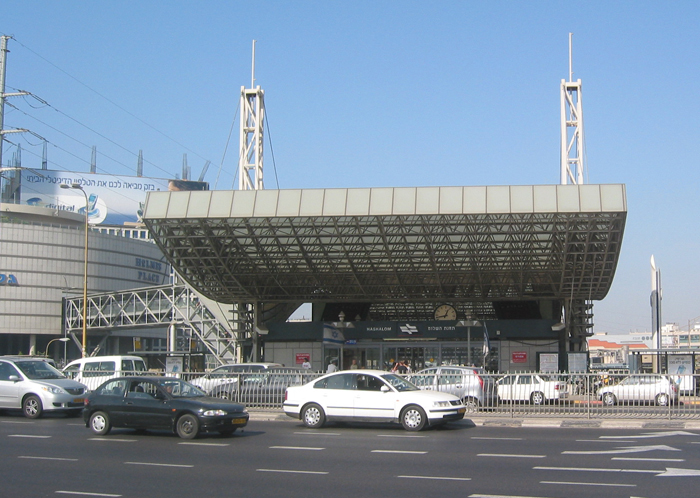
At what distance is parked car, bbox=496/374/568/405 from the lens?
853 inches

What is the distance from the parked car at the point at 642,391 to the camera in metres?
20.7

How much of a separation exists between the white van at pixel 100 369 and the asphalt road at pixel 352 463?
6205mm

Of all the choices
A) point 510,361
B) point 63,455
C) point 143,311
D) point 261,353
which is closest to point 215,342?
point 143,311

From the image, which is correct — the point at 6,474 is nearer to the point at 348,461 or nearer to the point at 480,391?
the point at 348,461

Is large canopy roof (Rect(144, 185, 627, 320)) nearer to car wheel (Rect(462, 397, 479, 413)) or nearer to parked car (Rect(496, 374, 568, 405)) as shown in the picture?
parked car (Rect(496, 374, 568, 405))

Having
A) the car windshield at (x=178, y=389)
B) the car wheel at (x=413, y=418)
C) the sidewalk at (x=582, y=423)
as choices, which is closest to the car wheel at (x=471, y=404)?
the sidewalk at (x=582, y=423)

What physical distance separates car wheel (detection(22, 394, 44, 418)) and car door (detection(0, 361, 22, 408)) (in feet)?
1.20

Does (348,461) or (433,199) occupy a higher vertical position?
(433,199)

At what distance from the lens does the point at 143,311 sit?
63594mm

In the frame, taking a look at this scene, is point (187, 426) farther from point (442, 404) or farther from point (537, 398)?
point (537, 398)

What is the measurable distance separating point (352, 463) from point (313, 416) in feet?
21.1

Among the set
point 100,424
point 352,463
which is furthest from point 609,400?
point 100,424

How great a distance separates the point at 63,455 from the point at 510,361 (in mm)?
31132

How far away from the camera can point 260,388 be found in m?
23.5
